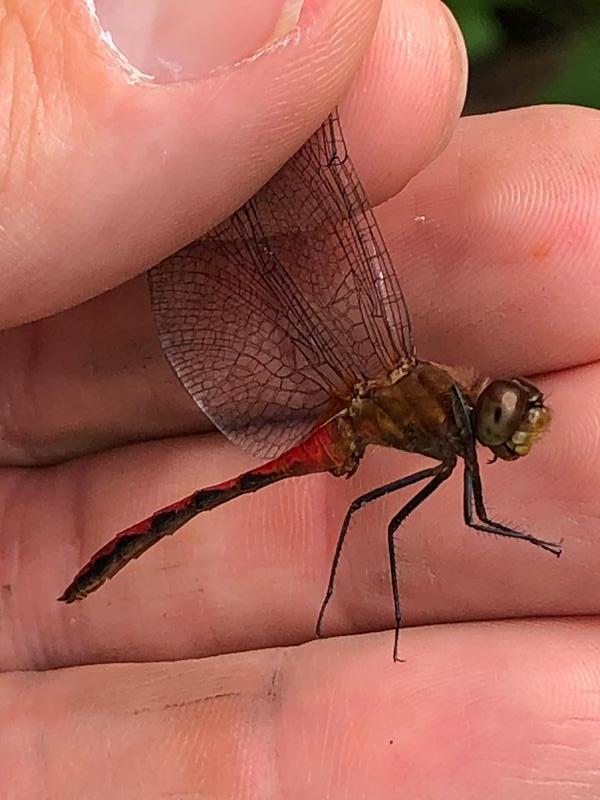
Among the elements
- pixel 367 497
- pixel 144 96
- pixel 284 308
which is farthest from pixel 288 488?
pixel 144 96

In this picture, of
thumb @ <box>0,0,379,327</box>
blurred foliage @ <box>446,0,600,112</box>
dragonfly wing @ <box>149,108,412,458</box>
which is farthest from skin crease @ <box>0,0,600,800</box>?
blurred foliage @ <box>446,0,600,112</box>

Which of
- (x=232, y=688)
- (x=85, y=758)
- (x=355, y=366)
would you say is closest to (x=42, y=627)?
(x=85, y=758)

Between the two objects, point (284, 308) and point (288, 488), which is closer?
point (284, 308)

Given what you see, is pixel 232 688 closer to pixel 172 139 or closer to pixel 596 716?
pixel 596 716

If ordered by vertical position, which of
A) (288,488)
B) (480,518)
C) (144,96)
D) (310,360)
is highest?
(144,96)

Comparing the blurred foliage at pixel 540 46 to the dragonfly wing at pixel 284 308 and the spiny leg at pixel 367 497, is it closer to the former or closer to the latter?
the dragonfly wing at pixel 284 308

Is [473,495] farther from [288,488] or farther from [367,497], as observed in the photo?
[288,488]
